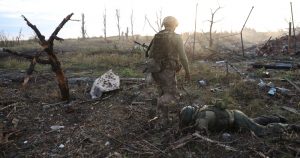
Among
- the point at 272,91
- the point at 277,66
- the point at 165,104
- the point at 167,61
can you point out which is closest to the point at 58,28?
the point at 167,61

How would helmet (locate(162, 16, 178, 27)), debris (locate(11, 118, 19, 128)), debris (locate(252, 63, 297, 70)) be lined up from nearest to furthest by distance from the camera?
helmet (locate(162, 16, 178, 27)) → debris (locate(11, 118, 19, 128)) → debris (locate(252, 63, 297, 70))

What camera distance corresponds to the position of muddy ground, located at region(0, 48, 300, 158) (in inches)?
192

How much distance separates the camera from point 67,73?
11.9 meters

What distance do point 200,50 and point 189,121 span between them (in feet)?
33.6

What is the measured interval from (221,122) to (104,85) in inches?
135

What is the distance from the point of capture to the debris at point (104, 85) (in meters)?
7.94

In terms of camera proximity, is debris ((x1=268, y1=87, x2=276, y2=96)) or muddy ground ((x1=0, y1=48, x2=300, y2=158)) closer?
muddy ground ((x1=0, y1=48, x2=300, y2=158))

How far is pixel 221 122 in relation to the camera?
528 cm

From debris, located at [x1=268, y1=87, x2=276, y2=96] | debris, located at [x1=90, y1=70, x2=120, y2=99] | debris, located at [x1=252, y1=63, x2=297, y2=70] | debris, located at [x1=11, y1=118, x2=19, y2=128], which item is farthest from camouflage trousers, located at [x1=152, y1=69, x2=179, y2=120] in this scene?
debris, located at [x1=252, y1=63, x2=297, y2=70]

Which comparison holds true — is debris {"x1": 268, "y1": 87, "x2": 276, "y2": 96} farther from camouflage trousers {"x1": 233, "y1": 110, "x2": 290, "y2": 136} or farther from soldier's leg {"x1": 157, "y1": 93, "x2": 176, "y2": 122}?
soldier's leg {"x1": 157, "y1": 93, "x2": 176, "y2": 122}

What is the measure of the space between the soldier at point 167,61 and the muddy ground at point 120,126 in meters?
0.43

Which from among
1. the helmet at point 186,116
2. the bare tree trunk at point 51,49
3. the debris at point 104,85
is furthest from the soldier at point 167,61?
the debris at point 104,85

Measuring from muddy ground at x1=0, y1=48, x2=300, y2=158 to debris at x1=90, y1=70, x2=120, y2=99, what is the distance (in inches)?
5.6

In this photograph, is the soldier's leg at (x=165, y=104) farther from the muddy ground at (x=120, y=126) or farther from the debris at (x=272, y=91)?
the debris at (x=272, y=91)
